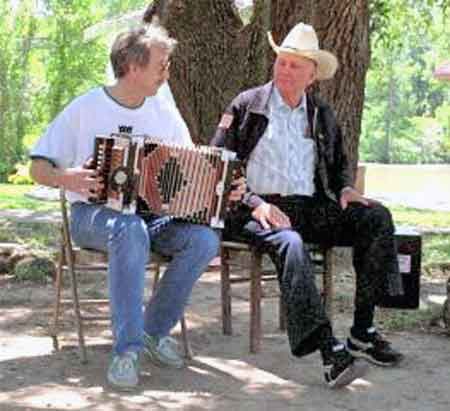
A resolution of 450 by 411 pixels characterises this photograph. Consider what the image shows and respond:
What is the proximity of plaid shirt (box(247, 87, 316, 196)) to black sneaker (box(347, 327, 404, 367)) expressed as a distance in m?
0.73

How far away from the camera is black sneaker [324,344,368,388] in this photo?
4277 mm

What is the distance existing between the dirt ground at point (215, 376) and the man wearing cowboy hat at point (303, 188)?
1.12ft

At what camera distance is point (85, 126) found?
15.0ft

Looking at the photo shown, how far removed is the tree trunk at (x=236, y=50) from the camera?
7.60m

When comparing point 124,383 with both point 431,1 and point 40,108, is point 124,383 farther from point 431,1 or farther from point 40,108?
point 40,108

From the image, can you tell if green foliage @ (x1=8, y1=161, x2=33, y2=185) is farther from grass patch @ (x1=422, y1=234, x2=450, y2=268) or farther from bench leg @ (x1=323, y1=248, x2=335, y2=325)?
bench leg @ (x1=323, y1=248, x2=335, y2=325)

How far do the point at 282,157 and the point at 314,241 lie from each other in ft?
1.39

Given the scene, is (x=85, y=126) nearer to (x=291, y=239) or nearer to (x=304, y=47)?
(x=291, y=239)

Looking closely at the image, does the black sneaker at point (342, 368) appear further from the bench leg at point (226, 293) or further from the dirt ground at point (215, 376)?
the bench leg at point (226, 293)

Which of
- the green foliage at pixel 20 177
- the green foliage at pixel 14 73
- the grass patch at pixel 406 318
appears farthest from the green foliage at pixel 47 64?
the grass patch at pixel 406 318

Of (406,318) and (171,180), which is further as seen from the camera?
(406,318)

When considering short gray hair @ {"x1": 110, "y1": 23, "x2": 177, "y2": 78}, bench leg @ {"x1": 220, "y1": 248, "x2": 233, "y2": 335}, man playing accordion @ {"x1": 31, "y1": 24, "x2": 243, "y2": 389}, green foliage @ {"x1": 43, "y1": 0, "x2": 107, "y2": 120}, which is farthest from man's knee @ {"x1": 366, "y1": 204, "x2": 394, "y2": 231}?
green foliage @ {"x1": 43, "y1": 0, "x2": 107, "y2": 120}

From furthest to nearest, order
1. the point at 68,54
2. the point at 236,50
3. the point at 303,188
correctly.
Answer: the point at 68,54 → the point at 236,50 → the point at 303,188

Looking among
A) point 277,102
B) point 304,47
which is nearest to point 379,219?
point 277,102
